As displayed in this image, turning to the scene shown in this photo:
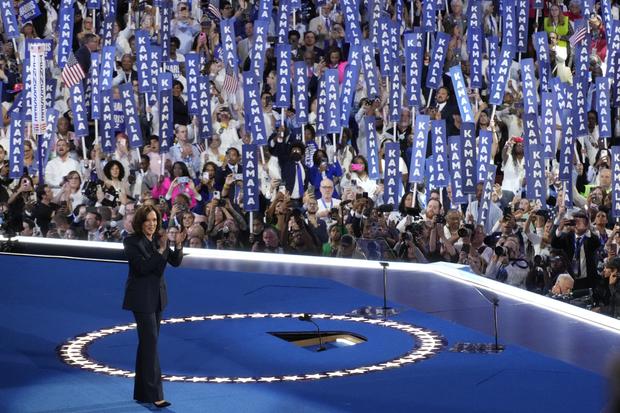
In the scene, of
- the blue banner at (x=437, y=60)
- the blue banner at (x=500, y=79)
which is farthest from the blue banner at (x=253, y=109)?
the blue banner at (x=500, y=79)

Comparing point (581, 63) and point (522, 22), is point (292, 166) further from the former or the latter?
point (581, 63)

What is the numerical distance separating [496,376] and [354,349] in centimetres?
127

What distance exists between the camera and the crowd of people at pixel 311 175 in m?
12.0

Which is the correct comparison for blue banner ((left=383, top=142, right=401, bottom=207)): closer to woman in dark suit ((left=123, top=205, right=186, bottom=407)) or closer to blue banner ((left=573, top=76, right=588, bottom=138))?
blue banner ((left=573, top=76, right=588, bottom=138))

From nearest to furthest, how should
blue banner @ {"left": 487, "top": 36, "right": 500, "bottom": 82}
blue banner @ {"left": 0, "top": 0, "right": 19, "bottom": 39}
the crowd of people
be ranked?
the crowd of people, blue banner @ {"left": 487, "top": 36, "right": 500, "bottom": 82}, blue banner @ {"left": 0, "top": 0, "right": 19, "bottom": 39}

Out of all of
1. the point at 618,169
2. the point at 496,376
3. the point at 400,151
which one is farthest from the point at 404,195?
the point at 496,376

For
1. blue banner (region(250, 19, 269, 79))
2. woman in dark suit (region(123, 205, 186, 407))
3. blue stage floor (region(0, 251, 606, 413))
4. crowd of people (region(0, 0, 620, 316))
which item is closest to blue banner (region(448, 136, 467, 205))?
crowd of people (region(0, 0, 620, 316))

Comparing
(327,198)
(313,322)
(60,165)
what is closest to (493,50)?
(327,198)

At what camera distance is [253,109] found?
13.7 m

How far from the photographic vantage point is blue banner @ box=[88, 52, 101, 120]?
14930 mm

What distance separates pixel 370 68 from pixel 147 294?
8182 millimetres

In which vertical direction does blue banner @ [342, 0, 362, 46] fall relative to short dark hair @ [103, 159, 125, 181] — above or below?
above

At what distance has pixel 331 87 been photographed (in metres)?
13.7

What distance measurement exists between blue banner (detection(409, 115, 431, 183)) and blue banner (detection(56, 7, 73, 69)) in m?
5.17
